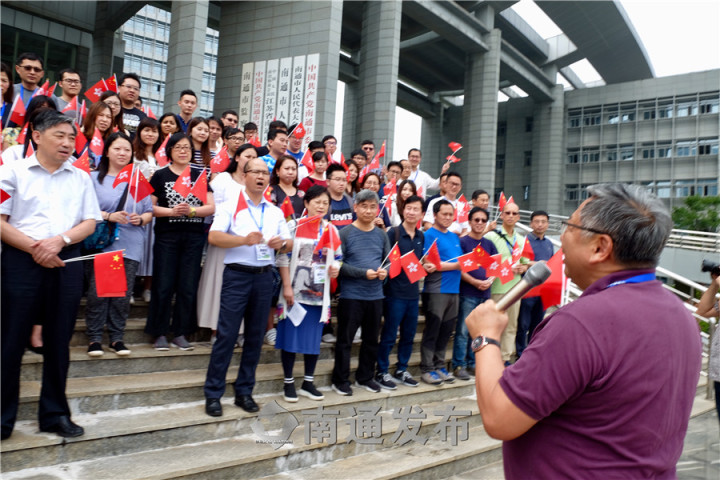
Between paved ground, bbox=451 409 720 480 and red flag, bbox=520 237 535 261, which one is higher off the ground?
red flag, bbox=520 237 535 261

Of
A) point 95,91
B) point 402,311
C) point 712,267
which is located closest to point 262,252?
point 402,311

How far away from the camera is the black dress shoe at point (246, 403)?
3.74 meters

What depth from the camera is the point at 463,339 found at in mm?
5480

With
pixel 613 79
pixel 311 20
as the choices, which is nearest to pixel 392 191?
pixel 311 20

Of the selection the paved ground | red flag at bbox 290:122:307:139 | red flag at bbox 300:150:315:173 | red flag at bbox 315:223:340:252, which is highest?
red flag at bbox 290:122:307:139

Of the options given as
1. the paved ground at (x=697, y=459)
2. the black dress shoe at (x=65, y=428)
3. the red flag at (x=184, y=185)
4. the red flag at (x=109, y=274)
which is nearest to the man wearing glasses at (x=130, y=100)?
the red flag at (x=184, y=185)

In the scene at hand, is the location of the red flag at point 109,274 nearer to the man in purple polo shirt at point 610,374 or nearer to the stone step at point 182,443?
the stone step at point 182,443

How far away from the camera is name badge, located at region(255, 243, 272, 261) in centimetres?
383

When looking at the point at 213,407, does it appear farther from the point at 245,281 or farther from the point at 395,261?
the point at 395,261

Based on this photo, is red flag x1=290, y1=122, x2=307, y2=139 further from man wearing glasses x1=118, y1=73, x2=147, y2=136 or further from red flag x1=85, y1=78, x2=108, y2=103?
red flag x1=85, y1=78, x2=108, y2=103

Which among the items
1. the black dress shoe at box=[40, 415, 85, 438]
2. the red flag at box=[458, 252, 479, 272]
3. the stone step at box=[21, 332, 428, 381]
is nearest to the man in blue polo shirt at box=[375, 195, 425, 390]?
the red flag at box=[458, 252, 479, 272]

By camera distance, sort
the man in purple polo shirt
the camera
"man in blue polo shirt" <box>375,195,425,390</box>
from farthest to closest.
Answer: "man in blue polo shirt" <box>375,195,425,390</box>, the camera, the man in purple polo shirt

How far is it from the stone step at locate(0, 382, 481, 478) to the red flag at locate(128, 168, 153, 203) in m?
1.67

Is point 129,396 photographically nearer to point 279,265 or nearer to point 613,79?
point 279,265
